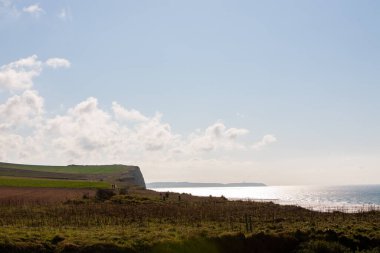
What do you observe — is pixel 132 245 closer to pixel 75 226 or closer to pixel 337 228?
pixel 75 226

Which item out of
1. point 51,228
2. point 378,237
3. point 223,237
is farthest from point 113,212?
point 378,237

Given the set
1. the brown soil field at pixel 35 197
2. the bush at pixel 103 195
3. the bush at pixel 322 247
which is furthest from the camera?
the bush at pixel 103 195

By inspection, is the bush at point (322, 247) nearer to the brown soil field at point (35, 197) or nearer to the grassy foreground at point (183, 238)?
the grassy foreground at point (183, 238)

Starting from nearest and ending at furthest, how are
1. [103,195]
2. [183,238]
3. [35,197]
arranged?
[183,238]
[103,195]
[35,197]

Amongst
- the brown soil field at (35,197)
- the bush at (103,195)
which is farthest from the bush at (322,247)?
the brown soil field at (35,197)

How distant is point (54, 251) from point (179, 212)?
29.4 metres

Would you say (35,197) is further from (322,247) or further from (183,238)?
(322,247)

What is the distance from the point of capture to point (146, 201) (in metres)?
81.6

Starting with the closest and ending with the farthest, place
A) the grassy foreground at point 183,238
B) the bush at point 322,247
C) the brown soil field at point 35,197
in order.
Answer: the grassy foreground at point 183,238 → the bush at point 322,247 → the brown soil field at point 35,197

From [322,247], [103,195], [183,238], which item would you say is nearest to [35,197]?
[103,195]

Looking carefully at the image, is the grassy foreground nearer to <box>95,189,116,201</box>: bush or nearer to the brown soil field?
<box>95,189,116,201</box>: bush

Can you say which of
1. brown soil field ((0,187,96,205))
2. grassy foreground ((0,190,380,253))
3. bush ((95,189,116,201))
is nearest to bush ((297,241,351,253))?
grassy foreground ((0,190,380,253))

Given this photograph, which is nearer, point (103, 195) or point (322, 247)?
point (322, 247)

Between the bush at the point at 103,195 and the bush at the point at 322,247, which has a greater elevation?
the bush at the point at 103,195
